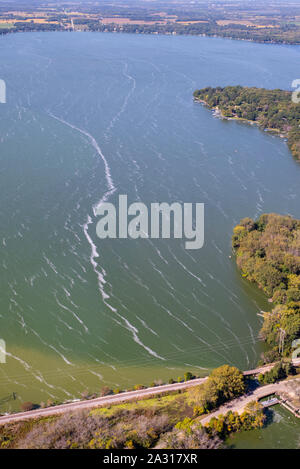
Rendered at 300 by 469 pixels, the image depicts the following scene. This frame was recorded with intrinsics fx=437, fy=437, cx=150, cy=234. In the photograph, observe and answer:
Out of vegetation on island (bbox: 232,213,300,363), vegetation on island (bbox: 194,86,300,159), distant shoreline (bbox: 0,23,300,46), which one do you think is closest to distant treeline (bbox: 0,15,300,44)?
distant shoreline (bbox: 0,23,300,46)

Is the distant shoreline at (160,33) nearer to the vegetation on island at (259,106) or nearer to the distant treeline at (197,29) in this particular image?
the distant treeline at (197,29)

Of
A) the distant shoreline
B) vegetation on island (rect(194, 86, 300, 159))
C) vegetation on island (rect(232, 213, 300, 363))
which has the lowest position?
vegetation on island (rect(232, 213, 300, 363))

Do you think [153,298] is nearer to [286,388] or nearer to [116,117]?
[286,388]

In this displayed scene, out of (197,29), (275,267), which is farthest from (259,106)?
(197,29)

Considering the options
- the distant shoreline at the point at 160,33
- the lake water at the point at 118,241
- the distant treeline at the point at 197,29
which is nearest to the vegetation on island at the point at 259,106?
the lake water at the point at 118,241

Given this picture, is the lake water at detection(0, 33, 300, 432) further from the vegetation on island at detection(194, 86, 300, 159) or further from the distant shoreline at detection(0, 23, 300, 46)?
the distant shoreline at detection(0, 23, 300, 46)

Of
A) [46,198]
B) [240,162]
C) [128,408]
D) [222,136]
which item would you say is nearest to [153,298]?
[128,408]

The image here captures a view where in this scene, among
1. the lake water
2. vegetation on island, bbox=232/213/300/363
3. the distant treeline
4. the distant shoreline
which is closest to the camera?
the lake water
